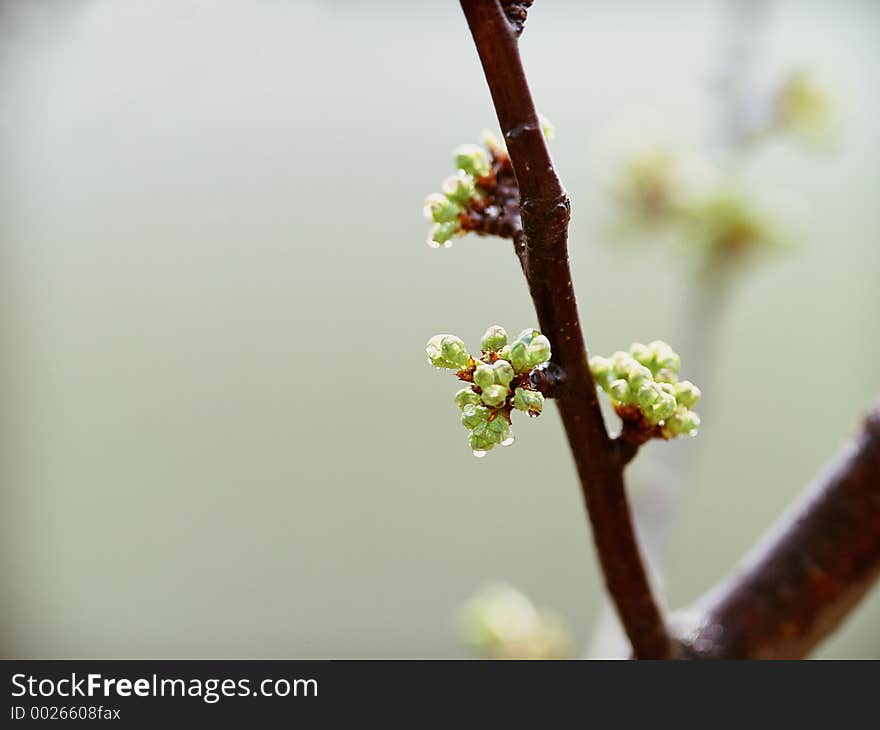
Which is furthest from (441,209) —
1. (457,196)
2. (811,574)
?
(811,574)

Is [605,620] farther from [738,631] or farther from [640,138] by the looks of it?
[640,138]

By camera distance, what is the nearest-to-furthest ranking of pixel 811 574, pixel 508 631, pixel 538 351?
pixel 538 351 → pixel 811 574 → pixel 508 631

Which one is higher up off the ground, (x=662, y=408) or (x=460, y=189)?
(x=460, y=189)

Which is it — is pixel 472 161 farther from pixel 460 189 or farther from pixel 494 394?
pixel 494 394

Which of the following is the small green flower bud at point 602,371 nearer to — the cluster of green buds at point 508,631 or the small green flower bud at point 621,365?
the small green flower bud at point 621,365

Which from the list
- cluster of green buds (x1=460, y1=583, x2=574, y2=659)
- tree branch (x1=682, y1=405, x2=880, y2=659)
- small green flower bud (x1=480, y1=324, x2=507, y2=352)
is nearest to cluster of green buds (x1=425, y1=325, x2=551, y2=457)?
small green flower bud (x1=480, y1=324, x2=507, y2=352)
